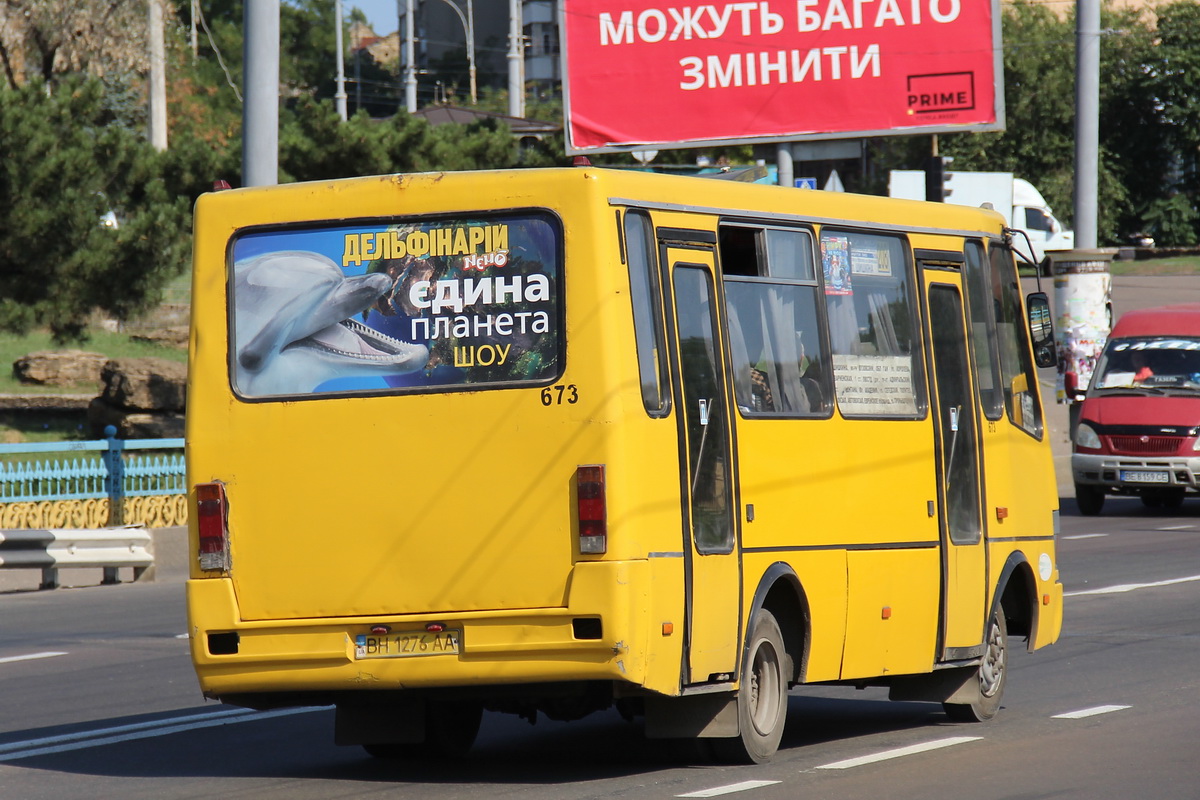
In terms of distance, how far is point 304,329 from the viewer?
823 centimetres

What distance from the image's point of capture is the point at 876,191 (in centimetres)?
6719

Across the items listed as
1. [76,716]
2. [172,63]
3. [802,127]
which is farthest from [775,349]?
[172,63]

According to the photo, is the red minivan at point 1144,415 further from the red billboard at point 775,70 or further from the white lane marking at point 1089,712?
the white lane marking at point 1089,712

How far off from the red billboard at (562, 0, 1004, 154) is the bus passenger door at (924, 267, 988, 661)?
16605 mm

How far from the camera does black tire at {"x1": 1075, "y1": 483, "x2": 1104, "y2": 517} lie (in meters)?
24.4

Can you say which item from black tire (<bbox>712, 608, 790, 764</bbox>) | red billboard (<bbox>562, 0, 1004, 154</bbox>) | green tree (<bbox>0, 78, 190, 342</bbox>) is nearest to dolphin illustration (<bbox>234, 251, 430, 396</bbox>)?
black tire (<bbox>712, 608, 790, 764</bbox>)

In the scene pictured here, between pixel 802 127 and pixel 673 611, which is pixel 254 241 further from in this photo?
pixel 802 127

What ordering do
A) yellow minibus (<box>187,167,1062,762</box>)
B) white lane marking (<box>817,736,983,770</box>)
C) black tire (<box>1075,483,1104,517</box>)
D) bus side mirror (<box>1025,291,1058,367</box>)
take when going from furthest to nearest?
black tire (<box>1075,483,1104,517</box>) < bus side mirror (<box>1025,291,1058,367</box>) < white lane marking (<box>817,736,983,770</box>) < yellow minibus (<box>187,167,1062,762</box>)

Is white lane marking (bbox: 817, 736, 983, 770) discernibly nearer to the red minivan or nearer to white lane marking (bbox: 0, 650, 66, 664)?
white lane marking (bbox: 0, 650, 66, 664)

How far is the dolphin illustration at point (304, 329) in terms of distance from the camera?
809cm

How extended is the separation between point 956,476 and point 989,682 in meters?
1.17

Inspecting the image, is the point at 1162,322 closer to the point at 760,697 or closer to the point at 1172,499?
the point at 1172,499

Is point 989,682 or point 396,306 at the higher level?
point 396,306

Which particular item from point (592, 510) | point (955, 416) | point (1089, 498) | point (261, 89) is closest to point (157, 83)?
point (1089, 498)
